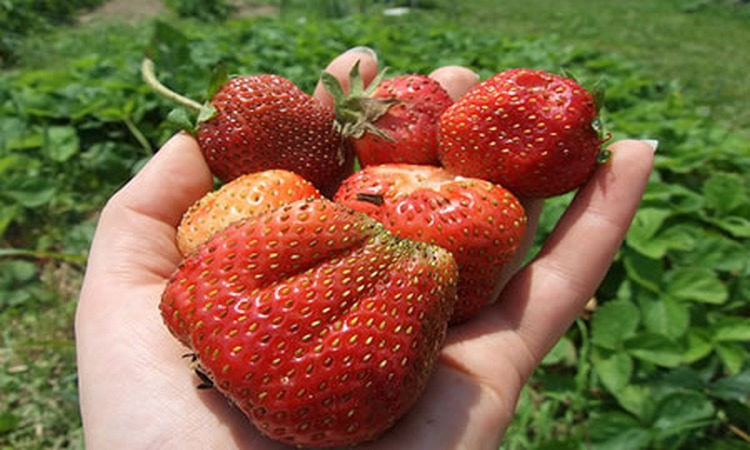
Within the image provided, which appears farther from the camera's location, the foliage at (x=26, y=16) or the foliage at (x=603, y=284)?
the foliage at (x=26, y=16)

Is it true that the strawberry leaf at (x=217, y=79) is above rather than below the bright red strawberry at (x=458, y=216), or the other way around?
above

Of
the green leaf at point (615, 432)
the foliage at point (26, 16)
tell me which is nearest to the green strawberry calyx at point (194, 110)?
the green leaf at point (615, 432)

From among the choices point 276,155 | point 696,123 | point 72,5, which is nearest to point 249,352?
point 276,155

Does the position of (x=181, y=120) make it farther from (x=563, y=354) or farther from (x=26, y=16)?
(x=26, y=16)

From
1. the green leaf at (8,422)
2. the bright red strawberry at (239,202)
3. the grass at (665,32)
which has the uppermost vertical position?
the bright red strawberry at (239,202)

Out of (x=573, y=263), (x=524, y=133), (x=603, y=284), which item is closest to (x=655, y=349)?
(x=603, y=284)

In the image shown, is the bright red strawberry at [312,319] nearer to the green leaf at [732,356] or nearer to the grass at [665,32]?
the green leaf at [732,356]

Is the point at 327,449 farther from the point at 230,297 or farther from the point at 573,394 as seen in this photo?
the point at 573,394
